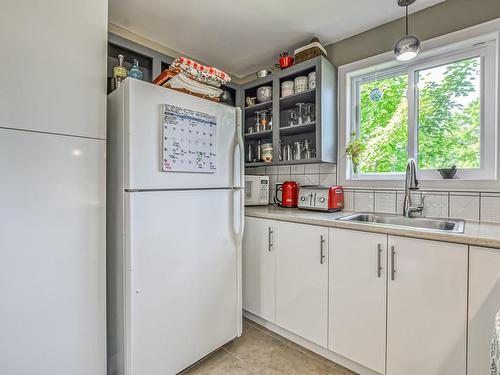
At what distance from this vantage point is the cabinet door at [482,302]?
1.04 m

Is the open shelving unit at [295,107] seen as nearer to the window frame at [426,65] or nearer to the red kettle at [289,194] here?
the window frame at [426,65]

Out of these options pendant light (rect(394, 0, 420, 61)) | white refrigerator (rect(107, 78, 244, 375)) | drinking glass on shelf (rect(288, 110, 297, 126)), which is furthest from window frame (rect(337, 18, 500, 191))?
white refrigerator (rect(107, 78, 244, 375))

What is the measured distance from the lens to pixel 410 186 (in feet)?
5.45

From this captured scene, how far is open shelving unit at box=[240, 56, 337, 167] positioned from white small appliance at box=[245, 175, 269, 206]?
0.18 meters

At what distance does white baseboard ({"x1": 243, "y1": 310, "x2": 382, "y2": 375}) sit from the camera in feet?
4.85

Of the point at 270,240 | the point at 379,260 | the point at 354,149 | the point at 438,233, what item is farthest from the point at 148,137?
the point at 354,149

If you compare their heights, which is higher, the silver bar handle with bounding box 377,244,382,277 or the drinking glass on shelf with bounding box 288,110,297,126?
the drinking glass on shelf with bounding box 288,110,297,126

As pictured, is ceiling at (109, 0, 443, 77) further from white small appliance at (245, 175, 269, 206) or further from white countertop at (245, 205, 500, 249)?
white countertop at (245, 205, 500, 249)

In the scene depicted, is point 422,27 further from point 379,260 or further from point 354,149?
point 379,260

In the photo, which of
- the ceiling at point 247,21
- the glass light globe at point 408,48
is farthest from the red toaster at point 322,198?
the ceiling at point 247,21

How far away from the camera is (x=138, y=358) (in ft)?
4.00

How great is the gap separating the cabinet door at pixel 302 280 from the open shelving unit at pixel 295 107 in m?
0.67

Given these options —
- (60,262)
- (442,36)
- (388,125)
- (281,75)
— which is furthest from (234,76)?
(60,262)

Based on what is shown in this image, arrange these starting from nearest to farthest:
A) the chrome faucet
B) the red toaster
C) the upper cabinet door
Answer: the upper cabinet door, the chrome faucet, the red toaster
